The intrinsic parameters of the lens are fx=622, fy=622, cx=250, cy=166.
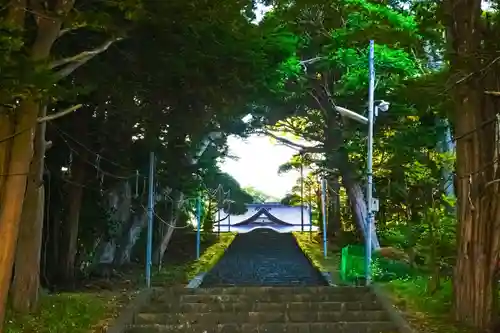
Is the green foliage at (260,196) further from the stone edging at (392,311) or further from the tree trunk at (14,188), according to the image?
the tree trunk at (14,188)

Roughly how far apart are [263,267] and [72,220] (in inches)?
286

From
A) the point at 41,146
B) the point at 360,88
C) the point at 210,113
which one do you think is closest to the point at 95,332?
the point at 41,146

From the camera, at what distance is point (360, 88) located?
1608 centimetres

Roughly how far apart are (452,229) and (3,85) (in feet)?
26.4

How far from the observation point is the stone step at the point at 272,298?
29.5 ft

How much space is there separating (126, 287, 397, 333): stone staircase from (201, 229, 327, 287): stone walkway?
3954 millimetres

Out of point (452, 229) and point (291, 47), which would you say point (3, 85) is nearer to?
point (291, 47)

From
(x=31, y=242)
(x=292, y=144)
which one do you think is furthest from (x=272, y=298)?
(x=292, y=144)

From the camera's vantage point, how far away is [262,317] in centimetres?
820

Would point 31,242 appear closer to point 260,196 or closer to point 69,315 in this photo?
point 69,315

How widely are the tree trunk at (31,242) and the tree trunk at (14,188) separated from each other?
1.70 m

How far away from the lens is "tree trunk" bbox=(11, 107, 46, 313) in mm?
8086

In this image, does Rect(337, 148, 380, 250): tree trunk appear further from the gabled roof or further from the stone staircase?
the gabled roof

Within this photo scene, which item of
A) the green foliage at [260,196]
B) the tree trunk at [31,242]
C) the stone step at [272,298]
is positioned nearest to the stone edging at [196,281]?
the stone step at [272,298]
